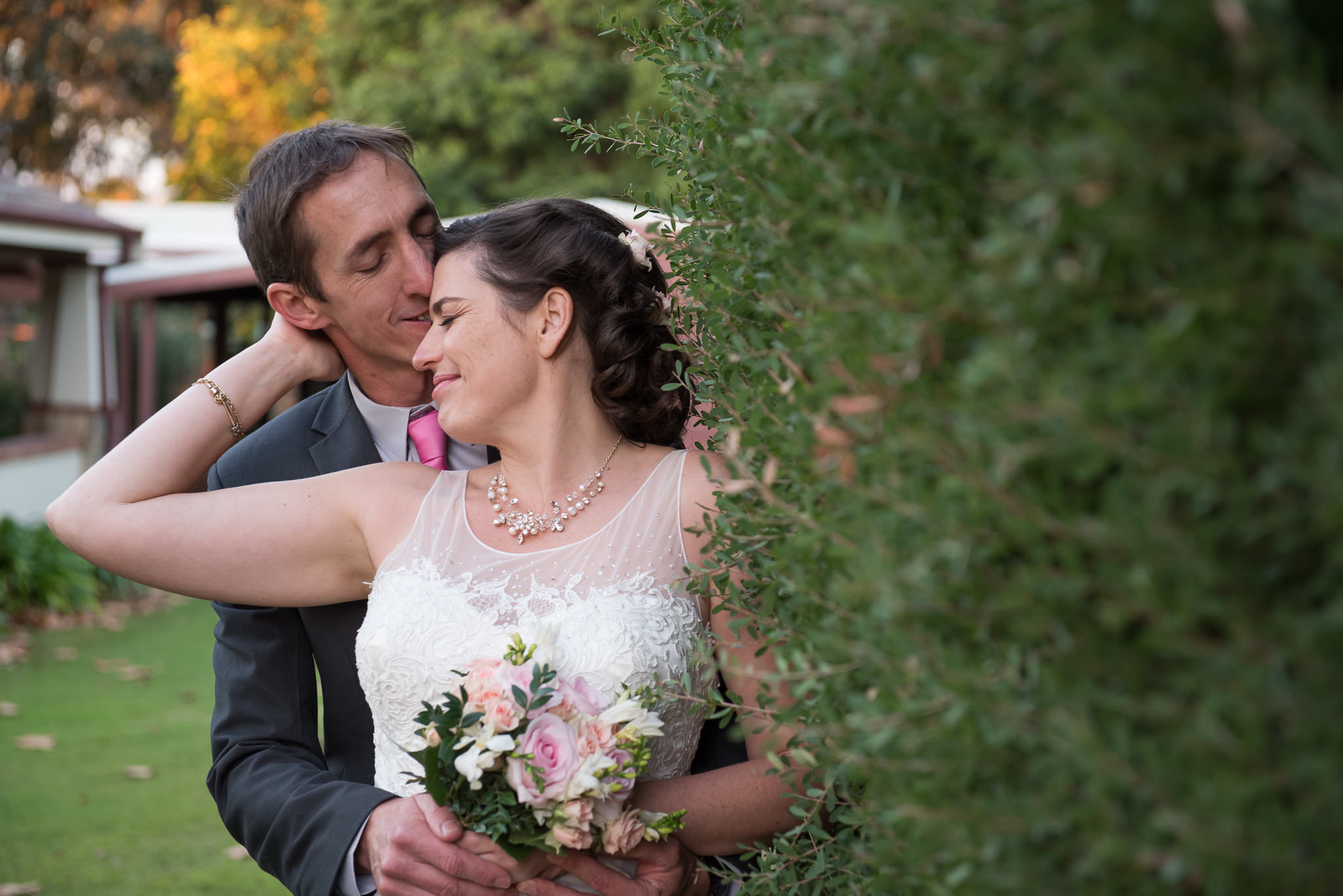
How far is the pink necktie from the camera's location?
3.40 meters

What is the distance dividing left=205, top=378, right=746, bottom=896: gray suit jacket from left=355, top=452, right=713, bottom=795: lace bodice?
25cm

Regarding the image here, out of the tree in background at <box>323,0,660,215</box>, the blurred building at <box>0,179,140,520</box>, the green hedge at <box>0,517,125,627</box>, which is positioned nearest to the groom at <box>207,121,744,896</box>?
the green hedge at <box>0,517,125,627</box>

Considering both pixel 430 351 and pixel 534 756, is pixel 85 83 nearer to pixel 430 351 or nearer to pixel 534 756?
pixel 430 351

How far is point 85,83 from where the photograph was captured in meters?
29.3

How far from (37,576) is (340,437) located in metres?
9.46

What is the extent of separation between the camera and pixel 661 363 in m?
3.07

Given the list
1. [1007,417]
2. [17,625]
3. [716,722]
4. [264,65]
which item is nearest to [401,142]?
[716,722]

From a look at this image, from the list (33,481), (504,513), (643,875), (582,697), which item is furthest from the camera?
(33,481)

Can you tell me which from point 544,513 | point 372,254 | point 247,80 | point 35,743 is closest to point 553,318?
point 544,513

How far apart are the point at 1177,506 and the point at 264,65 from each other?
26.5 meters

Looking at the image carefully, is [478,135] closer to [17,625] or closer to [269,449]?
[17,625]

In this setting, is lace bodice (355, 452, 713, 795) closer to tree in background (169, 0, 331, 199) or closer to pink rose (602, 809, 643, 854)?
pink rose (602, 809, 643, 854)

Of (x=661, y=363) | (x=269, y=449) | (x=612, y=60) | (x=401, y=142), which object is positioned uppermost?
(x=612, y=60)

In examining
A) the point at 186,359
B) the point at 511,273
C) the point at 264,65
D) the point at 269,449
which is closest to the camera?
the point at 511,273
